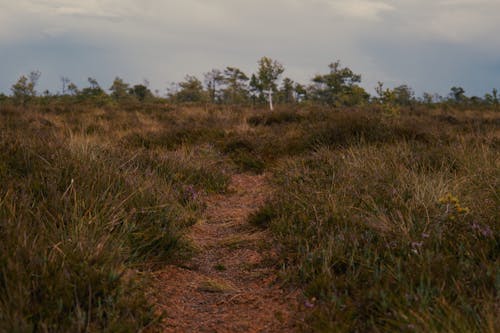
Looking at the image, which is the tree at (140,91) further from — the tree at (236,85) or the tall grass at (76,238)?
the tall grass at (76,238)

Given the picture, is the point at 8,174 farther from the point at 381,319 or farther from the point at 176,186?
the point at 381,319

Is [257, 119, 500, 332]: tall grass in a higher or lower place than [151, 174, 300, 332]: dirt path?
higher

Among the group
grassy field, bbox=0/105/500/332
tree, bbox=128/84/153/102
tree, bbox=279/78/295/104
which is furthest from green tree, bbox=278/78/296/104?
grassy field, bbox=0/105/500/332

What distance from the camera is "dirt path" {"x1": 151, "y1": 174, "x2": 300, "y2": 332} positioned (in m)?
2.64

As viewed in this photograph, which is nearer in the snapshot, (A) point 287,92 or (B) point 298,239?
(B) point 298,239

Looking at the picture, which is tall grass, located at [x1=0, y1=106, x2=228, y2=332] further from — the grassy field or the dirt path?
the dirt path

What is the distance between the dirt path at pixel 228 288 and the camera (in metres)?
2.64

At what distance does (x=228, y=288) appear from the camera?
312cm

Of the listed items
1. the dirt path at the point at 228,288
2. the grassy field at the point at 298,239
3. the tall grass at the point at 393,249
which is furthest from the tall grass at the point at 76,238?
the tall grass at the point at 393,249

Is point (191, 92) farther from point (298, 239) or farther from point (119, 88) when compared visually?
point (298, 239)

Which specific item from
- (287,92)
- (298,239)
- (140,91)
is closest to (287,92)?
(287,92)

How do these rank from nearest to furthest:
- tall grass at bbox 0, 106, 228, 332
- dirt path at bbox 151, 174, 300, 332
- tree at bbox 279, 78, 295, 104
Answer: tall grass at bbox 0, 106, 228, 332 < dirt path at bbox 151, 174, 300, 332 < tree at bbox 279, 78, 295, 104

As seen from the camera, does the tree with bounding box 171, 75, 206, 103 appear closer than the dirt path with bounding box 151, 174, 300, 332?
No

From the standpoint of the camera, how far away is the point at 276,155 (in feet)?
26.8
